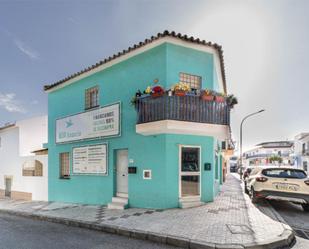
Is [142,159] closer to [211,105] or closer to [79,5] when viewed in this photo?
[211,105]

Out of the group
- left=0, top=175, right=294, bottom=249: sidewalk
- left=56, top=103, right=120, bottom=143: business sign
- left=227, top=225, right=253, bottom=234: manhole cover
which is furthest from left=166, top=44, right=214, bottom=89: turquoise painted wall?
left=227, top=225, right=253, bottom=234: manhole cover

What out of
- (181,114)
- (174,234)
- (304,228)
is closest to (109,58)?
(181,114)

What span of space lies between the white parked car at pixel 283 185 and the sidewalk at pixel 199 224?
0.63 metres

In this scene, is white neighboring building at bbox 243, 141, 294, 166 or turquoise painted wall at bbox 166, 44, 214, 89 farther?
white neighboring building at bbox 243, 141, 294, 166

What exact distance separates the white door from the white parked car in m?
5.32

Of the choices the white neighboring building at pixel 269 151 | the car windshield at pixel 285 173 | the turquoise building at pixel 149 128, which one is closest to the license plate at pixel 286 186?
the car windshield at pixel 285 173

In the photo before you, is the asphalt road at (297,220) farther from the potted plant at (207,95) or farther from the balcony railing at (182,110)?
the potted plant at (207,95)

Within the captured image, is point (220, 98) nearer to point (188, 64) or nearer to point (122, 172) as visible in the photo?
point (188, 64)

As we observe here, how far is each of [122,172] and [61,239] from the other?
13.7 feet

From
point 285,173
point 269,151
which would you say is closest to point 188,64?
point 285,173

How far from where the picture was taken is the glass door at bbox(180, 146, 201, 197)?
8.65m

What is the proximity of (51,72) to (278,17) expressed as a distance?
46.5 ft

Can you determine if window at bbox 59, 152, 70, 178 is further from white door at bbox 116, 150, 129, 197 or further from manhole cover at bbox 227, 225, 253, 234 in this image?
manhole cover at bbox 227, 225, 253, 234

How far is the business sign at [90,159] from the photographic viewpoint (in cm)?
1020
